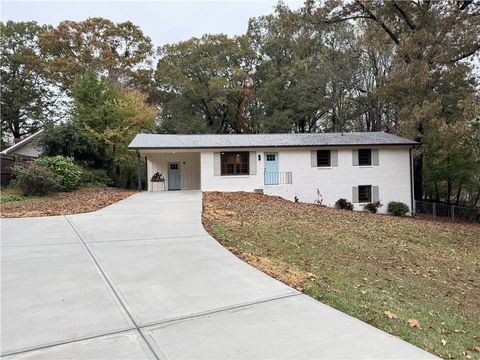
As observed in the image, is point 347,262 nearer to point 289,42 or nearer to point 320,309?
point 320,309

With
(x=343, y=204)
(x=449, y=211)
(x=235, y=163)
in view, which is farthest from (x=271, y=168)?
(x=449, y=211)

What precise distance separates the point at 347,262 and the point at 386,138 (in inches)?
626

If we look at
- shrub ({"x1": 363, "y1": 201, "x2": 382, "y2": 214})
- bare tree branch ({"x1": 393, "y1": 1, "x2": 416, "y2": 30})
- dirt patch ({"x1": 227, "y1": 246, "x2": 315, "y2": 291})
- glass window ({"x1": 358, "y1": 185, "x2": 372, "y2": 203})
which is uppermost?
bare tree branch ({"x1": 393, "y1": 1, "x2": 416, "y2": 30})

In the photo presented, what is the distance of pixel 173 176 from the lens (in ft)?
70.0

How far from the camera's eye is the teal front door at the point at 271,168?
18891 mm

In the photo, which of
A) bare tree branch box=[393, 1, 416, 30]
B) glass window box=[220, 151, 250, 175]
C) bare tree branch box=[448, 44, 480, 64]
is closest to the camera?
bare tree branch box=[448, 44, 480, 64]

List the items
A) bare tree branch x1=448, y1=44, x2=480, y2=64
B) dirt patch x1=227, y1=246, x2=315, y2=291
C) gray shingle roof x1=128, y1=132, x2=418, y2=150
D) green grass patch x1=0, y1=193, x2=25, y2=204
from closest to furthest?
1. dirt patch x1=227, y1=246, x2=315, y2=291
2. green grass patch x1=0, y1=193, x2=25, y2=204
3. bare tree branch x1=448, y1=44, x2=480, y2=64
4. gray shingle roof x1=128, y1=132, x2=418, y2=150

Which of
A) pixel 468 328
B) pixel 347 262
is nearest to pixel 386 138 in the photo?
pixel 347 262

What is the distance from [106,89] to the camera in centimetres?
2169

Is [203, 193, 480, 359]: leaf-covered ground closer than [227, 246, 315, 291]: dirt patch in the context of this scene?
Yes

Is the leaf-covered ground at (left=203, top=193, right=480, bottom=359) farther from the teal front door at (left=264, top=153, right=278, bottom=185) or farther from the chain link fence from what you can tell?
the chain link fence

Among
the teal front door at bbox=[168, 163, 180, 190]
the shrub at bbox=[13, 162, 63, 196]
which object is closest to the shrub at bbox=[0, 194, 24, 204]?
the shrub at bbox=[13, 162, 63, 196]

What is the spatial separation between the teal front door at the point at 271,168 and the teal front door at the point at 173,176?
5959 mm

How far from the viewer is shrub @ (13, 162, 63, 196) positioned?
13312mm
